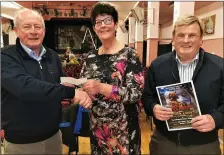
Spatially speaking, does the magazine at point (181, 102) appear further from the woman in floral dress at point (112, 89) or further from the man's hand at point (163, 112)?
the woman in floral dress at point (112, 89)

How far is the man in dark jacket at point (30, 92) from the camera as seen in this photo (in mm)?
1158

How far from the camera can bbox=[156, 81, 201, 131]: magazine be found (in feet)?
3.98

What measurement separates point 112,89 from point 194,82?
0.46m

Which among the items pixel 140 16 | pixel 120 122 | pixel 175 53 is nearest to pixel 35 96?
pixel 120 122

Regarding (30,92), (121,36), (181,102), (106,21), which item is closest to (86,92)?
(30,92)

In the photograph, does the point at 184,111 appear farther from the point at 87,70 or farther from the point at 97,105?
the point at 87,70

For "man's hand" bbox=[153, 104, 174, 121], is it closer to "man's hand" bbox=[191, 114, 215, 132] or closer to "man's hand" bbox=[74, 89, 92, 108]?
"man's hand" bbox=[191, 114, 215, 132]

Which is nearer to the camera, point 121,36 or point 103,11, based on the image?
point 103,11

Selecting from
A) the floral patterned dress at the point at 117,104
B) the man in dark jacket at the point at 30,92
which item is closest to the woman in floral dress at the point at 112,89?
the floral patterned dress at the point at 117,104

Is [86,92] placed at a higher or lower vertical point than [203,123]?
higher

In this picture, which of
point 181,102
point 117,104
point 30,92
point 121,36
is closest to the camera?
point 30,92

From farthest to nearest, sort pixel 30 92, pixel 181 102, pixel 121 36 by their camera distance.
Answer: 1. pixel 121 36
2. pixel 181 102
3. pixel 30 92

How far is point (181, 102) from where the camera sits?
1234 mm

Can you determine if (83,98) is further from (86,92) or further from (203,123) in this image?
(203,123)
